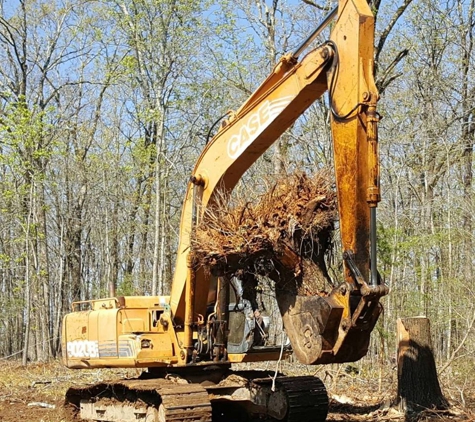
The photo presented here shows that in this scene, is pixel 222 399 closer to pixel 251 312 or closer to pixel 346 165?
pixel 251 312

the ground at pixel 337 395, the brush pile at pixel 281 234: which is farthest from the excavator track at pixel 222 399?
the brush pile at pixel 281 234

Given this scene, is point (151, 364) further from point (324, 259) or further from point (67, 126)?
point (67, 126)

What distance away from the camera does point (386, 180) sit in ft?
77.8

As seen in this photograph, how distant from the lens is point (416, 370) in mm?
9180

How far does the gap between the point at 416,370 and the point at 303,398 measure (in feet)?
5.96

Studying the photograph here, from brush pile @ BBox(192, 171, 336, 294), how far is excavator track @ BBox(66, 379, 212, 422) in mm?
1426

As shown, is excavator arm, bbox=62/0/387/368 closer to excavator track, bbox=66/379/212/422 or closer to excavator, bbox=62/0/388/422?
excavator, bbox=62/0/388/422

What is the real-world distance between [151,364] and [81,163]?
21.2 meters

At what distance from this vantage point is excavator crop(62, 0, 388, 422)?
588 cm

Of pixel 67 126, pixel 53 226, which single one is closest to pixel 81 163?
pixel 67 126

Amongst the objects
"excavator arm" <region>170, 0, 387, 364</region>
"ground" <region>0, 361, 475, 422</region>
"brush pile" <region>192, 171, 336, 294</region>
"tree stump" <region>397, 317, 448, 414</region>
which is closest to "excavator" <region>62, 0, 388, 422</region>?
"excavator arm" <region>170, 0, 387, 364</region>

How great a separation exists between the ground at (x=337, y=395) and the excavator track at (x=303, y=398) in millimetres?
969

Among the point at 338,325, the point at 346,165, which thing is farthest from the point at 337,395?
the point at 346,165

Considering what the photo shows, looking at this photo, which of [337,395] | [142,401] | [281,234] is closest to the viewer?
[281,234]
